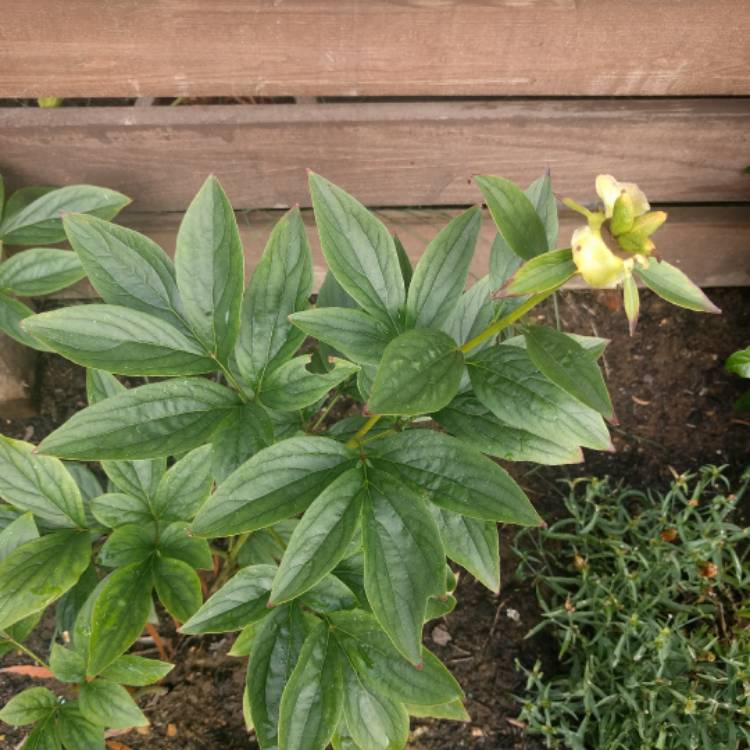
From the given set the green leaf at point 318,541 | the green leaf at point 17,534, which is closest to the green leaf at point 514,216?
the green leaf at point 318,541

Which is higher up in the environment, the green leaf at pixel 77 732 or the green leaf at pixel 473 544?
the green leaf at pixel 473 544

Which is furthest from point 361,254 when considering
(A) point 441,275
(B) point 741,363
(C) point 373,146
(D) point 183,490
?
(B) point 741,363

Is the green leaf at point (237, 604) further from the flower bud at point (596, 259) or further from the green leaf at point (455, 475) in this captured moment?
the flower bud at point (596, 259)

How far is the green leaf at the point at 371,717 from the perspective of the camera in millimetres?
1049

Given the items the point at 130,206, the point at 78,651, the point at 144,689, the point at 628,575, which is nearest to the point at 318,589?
the point at 78,651

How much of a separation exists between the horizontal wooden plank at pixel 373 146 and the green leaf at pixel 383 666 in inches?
36.3

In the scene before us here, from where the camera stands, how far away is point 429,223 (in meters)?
1.76

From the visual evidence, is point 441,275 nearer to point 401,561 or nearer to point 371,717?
point 401,561

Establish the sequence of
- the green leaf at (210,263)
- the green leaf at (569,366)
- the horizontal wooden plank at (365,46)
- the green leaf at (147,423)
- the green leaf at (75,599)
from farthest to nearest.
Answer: the horizontal wooden plank at (365,46) < the green leaf at (75,599) < the green leaf at (210,263) < the green leaf at (147,423) < the green leaf at (569,366)

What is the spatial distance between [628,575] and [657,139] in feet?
2.92

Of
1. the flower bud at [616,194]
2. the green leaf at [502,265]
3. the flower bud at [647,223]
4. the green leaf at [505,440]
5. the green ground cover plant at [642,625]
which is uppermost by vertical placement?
the flower bud at [616,194]

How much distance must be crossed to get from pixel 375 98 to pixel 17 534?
1.14 metres

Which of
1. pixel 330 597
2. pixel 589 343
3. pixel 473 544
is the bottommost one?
pixel 330 597

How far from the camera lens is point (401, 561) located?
843 mm
